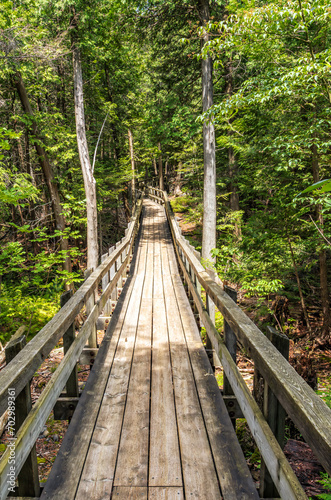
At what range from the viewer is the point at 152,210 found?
24.9m

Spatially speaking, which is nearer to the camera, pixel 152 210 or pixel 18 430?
pixel 18 430

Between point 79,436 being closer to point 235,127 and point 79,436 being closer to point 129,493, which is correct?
point 129,493

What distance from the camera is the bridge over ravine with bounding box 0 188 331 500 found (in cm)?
163

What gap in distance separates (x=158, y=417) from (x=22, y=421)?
1305 mm

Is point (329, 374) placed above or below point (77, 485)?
below

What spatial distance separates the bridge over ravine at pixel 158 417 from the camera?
1.63 m

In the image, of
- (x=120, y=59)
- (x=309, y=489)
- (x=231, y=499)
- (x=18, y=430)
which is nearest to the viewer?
(x=18, y=430)

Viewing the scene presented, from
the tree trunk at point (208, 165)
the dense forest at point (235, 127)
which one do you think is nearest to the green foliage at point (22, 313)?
the dense forest at point (235, 127)

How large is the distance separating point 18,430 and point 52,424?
3.64 metres

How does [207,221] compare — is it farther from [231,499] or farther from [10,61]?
[231,499]

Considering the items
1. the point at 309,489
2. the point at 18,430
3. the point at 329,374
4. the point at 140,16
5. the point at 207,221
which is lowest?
the point at 329,374

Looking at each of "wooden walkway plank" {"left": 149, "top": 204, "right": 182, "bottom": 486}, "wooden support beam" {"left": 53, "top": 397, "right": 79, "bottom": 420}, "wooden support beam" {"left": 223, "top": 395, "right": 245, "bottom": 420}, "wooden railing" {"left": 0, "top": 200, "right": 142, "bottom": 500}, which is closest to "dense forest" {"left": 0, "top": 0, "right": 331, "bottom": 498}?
"wooden support beam" {"left": 223, "top": 395, "right": 245, "bottom": 420}

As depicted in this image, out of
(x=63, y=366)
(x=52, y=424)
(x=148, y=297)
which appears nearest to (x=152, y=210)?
(x=148, y=297)

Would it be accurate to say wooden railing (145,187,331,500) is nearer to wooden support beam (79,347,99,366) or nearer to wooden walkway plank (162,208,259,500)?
wooden walkway plank (162,208,259,500)
